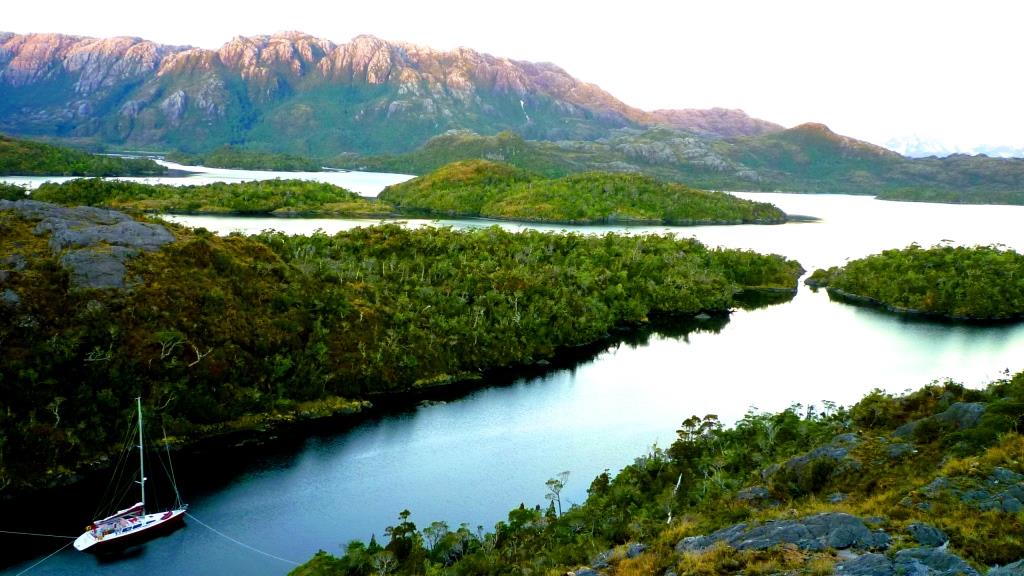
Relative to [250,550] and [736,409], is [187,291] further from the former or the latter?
[736,409]

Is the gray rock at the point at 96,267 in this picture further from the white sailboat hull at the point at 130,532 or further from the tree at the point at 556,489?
the tree at the point at 556,489

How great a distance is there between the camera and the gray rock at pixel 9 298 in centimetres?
5644

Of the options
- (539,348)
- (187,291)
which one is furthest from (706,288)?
(187,291)

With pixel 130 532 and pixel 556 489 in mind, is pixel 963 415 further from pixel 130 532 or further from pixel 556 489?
pixel 130 532

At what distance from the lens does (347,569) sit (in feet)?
122

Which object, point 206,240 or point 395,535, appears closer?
point 395,535

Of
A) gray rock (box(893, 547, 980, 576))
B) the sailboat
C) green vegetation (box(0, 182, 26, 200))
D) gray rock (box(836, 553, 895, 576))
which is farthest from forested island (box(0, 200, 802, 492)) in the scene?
green vegetation (box(0, 182, 26, 200))

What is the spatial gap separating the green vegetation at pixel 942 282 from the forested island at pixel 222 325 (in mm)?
50937

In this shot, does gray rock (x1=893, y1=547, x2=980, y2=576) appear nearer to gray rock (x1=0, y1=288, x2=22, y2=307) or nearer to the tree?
the tree

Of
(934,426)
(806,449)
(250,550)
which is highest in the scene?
(934,426)

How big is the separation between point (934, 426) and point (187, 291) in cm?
6314

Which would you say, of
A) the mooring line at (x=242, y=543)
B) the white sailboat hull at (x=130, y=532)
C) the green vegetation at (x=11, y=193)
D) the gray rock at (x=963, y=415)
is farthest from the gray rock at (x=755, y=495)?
the green vegetation at (x=11, y=193)

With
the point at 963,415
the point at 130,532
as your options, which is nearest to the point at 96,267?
the point at 130,532

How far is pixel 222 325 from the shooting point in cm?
6575
